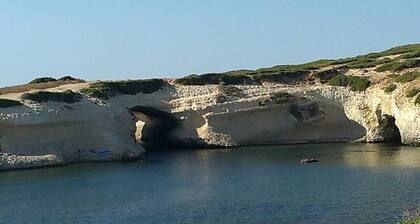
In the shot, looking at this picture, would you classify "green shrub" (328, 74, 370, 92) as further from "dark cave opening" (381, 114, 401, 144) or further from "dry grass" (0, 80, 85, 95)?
"dry grass" (0, 80, 85, 95)

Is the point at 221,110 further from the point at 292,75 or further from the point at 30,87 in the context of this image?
the point at 30,87

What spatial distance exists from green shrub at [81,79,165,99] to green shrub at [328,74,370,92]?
57.1ft

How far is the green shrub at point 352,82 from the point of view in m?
68.8

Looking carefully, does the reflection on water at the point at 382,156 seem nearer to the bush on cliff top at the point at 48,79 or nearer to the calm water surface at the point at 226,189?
the calm water surface at the point at 226,189

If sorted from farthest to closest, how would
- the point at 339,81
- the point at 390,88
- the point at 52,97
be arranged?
the point at 339,81
the point at 390,88
the point at 52,97

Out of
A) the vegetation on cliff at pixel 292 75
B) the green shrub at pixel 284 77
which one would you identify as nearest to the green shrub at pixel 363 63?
the vegetation on cliff at pixel 292 75

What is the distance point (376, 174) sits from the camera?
140 ft

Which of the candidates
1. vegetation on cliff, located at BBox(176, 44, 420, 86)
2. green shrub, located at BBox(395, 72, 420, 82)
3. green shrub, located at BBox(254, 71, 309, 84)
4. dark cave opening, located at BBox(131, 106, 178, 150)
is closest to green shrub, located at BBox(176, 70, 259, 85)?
vegetation on cliff, located at BBox(176, 44, 420, 86)

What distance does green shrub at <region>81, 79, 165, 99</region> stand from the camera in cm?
6744

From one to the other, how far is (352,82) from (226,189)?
110 ft

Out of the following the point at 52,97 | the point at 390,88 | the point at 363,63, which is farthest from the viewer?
the point at 363,63

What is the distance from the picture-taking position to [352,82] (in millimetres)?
70062

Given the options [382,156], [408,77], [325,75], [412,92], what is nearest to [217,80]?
[325,75]

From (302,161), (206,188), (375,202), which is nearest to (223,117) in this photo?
(302,161)
